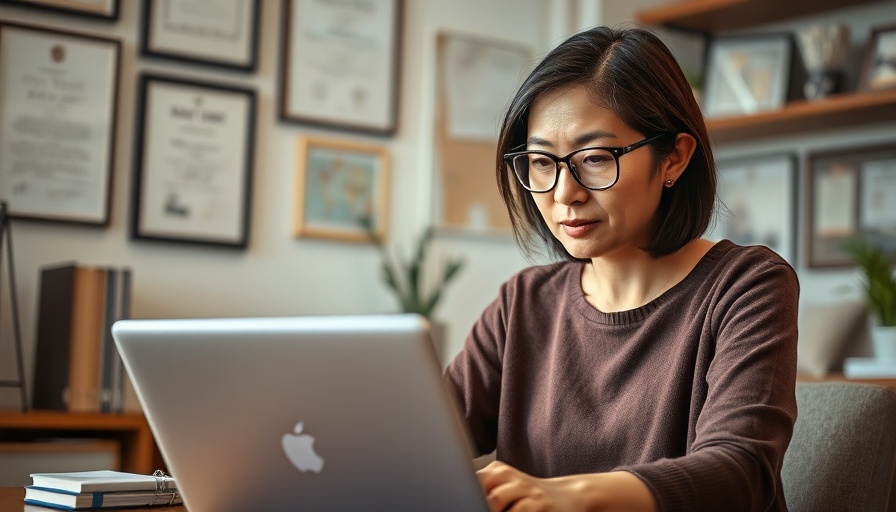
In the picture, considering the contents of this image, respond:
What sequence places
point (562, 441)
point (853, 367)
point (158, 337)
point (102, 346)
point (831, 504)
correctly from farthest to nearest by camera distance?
1. point (853, 367)
2. point (102, 346)
3. point (562, 441)
4. point (831, 504)
5. point (158, 337)

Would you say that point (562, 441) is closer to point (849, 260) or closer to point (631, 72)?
point (631, 72)

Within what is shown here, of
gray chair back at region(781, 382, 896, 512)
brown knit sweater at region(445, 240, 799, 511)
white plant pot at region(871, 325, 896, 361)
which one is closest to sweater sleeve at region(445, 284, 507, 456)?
brown knit sweater at region(445, 240, 799, 511)

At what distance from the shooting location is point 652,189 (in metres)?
1.37

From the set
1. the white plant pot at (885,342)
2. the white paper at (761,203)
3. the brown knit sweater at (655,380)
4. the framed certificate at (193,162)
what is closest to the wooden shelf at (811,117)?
the white paper at (761,203)

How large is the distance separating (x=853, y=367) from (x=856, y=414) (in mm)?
1603

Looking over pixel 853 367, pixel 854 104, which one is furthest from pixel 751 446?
pixel 854 104

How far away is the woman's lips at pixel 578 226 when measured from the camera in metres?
1.35

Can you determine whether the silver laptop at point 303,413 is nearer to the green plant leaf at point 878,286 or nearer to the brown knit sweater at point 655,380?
the brown knit sweater at point 655,380

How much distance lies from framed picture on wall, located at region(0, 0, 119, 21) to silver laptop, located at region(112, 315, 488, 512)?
80.4 inches

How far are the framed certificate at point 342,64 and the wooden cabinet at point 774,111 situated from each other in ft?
2.84

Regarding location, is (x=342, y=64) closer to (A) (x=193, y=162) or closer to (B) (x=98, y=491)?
(A) (x=193, y=162)

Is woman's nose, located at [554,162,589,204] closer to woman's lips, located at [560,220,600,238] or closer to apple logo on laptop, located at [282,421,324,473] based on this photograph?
woman's lips, located at [560,220,600,238]

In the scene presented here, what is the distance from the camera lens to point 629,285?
146 centimetres

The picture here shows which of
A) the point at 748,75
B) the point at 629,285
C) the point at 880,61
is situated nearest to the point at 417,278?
the point at 748,75
